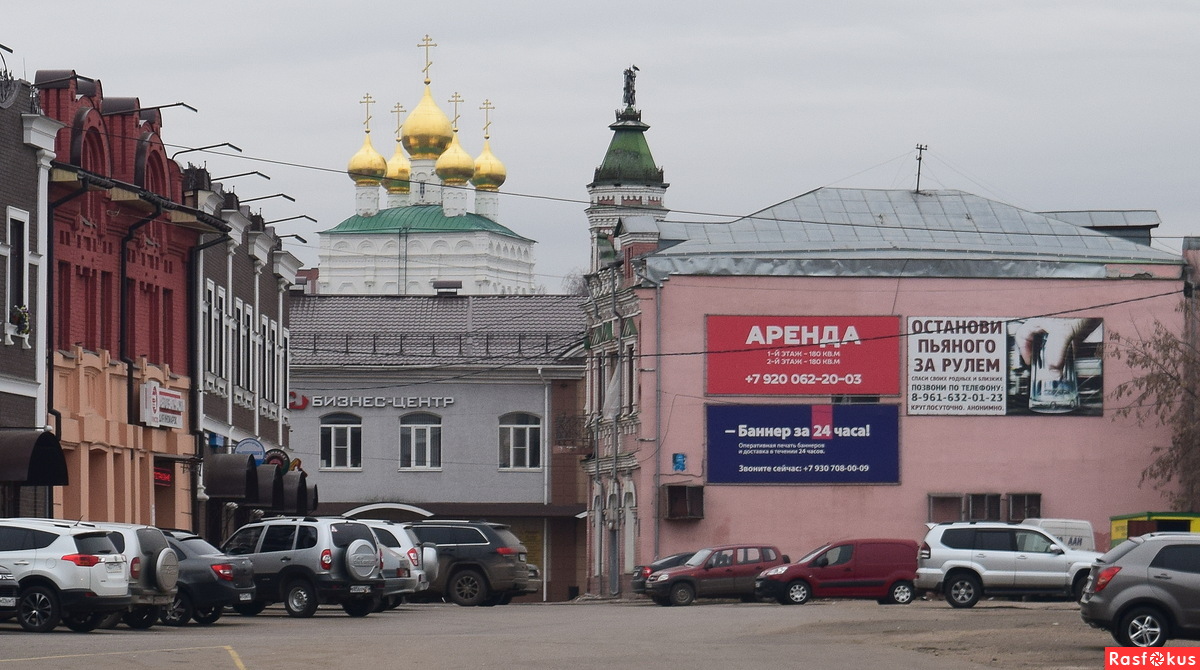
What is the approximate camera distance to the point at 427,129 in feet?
434

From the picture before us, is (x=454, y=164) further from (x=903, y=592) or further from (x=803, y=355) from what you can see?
(x=903, y=592)

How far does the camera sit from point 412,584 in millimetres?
32594

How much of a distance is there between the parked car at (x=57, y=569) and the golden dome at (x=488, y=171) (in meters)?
112

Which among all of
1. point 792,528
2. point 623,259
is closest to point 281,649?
point 792,528

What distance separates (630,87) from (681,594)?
5654 centimetres

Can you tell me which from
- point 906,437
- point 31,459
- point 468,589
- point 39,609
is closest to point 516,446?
point 906,437

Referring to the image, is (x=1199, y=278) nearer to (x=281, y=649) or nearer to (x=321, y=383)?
(x=321, y=383)

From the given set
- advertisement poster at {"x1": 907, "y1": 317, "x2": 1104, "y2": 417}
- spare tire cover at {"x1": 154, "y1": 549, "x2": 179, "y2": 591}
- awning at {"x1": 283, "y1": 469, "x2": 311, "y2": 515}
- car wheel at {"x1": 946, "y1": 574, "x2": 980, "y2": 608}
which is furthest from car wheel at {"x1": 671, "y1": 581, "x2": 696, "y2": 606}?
spare tire cover at {"x1": 154, "y1": 549, "x2": 179, "y2": 591}

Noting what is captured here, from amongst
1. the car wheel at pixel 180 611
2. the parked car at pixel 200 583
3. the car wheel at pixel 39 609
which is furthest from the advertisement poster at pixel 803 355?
the car wheel at pixel 39 609

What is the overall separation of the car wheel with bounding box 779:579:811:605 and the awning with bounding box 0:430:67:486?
16146mm

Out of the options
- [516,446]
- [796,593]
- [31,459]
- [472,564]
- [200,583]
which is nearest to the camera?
[200,583]

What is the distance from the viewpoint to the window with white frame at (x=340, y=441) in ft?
222

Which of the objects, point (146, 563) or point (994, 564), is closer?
point (146, 563)

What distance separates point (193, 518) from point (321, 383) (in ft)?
89.1
